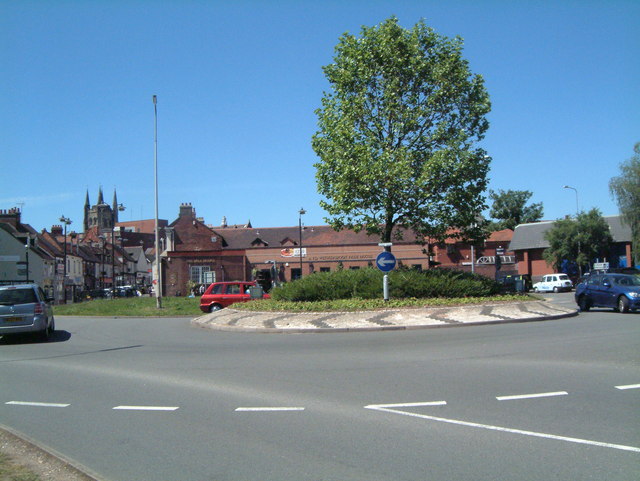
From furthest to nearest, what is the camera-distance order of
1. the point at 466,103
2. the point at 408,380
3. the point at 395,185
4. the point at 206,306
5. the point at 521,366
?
the point at 206,306 < the point at 466,103 < the point at 395,185 < the point at 521,366 < the point at 408,380

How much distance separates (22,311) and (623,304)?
19.9m

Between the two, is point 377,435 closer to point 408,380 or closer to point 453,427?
point 453,427

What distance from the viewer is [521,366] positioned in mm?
9961

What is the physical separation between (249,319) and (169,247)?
4396 cm

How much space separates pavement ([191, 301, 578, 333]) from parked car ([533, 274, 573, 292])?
114 ft

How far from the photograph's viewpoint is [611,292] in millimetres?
21234

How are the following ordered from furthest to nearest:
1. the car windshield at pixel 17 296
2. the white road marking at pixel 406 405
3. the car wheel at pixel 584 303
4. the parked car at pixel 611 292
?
the car wheel at pixel 584 303
the parked car at pixel 611 292
the car windshield at pixel 17 296
the white road marking at pixel 406 405

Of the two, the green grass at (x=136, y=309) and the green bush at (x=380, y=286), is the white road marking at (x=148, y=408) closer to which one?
the green bush at (x=380, y=286)

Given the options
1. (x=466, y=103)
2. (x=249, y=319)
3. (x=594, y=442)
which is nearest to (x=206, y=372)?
(x=594, y=442)

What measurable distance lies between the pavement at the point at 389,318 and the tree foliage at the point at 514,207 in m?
81.6

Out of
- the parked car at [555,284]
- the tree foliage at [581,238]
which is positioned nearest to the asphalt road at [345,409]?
the parked car at [555,284]

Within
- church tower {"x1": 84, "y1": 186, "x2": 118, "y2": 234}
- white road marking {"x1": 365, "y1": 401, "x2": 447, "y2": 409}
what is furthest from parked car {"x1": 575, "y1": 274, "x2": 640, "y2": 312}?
church tower {"x1": 84, "y1": 186, "x2": 118, "y2": 234}

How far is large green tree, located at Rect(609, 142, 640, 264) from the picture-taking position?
51.2m

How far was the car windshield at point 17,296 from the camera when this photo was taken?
16.4 m
